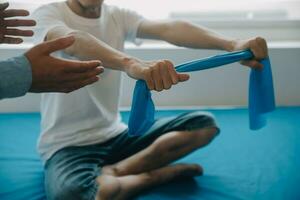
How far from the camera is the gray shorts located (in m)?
1.03

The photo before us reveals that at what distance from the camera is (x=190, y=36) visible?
3.93ft

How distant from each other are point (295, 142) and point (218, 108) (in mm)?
388

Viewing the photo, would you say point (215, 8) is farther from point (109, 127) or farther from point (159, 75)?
point (159, 75)

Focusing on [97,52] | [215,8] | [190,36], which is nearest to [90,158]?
[97,52]

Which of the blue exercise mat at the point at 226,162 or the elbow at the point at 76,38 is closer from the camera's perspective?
the elbow at the point at 76,38

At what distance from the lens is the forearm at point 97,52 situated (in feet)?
3.14

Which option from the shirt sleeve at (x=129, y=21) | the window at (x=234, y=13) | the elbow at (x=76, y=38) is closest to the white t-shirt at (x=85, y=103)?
the shirt sleeve at (x=129, y=21)

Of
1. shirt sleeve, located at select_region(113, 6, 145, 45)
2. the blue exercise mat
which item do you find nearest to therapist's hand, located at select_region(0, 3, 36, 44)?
shirt sleeve, located at select_region(113, 6, 145, 45)

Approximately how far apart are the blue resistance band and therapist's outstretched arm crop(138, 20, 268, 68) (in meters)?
0.02

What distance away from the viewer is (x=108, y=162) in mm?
1217

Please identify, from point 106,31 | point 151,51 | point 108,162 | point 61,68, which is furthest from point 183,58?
point 61,68

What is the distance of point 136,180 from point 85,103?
0.26m

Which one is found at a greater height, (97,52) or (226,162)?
(97,52)

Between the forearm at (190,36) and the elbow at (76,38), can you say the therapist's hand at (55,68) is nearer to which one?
the elbow at (76,38)
